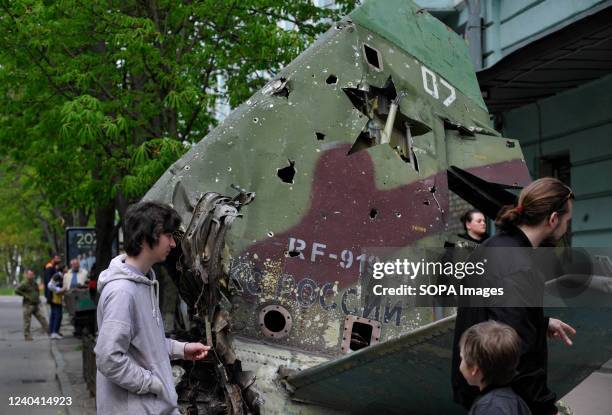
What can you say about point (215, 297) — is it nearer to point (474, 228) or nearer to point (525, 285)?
point (474, 228)

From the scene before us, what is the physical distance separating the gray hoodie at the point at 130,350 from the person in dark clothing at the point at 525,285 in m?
1.21

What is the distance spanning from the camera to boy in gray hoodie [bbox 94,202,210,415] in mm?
3586

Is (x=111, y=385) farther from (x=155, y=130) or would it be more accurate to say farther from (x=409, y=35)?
(x=155, y=130)

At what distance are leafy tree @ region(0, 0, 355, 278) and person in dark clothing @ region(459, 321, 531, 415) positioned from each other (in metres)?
7.43

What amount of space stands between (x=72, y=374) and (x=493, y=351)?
11098mm

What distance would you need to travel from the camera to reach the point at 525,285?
3430 mm

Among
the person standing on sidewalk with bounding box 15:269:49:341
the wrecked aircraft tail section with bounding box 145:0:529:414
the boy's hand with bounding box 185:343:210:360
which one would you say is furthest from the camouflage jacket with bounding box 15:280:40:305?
the boy's hand with bounding box 185:343:210:360

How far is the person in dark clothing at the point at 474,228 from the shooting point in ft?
21.5

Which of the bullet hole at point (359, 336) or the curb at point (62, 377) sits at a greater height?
the bullet hole at point (359, 336)

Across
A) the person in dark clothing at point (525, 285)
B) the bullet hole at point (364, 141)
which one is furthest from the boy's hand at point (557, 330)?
the bullet hole at point (364, 141)

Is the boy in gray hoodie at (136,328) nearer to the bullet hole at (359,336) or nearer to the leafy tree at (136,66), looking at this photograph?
the bullet hole at (359,336)

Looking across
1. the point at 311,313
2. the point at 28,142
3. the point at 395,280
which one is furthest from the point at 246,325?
the point at 28,142

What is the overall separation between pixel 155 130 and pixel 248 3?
2065 mm

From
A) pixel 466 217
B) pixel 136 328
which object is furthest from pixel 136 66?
pixel 136 328
